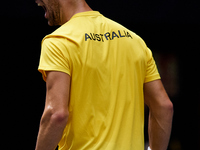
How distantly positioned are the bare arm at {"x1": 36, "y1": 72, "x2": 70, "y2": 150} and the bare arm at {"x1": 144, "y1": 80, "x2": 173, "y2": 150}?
62cm

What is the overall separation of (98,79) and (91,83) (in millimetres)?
47

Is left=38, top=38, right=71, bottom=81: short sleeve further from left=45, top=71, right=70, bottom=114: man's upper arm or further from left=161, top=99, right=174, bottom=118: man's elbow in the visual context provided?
left=161, top=99, right=174, bottom=118: man's elbow

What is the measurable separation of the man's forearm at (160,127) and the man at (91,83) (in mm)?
55

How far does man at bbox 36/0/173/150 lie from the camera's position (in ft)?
6.73

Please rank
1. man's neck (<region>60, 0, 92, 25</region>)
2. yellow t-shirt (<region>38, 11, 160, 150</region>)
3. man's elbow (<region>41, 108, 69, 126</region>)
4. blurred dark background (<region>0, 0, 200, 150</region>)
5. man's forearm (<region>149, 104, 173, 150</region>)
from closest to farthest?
man's elbow (<region>41, 108, 69, 126</region>) → yellow t-shirt (<region>38, 11, 160, 150</region>) → man's neck (<region>60, 0, 92, 25</region>) → man's forearm (<region>149, 104, 173, 150</region>) → blurred dark background (<region>0, 0, 200, 150</region>)

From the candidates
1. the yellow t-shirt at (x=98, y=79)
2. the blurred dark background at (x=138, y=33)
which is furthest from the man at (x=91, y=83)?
the blurred dark background at (x=138, y=33)

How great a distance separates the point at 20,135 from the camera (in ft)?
17.8

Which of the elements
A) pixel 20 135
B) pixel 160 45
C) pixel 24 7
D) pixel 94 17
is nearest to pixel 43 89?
pixel 20 135

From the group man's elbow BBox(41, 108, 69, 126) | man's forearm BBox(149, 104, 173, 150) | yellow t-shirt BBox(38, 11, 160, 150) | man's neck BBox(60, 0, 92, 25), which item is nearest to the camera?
man's elbow BBox(41, 108, 69, 126)

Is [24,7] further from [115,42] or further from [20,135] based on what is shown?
[115,42]

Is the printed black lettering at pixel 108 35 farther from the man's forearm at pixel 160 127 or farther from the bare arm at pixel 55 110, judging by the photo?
the man's forearm at pixel 160 127

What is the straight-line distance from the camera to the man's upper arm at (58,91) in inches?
79.4

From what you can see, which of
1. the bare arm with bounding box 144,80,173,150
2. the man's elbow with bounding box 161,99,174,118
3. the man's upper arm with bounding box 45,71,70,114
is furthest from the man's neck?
the man's elbow with bounding box 161,99,174,118

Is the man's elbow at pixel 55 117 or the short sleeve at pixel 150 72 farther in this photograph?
the short sleeve at pixel 150 72
